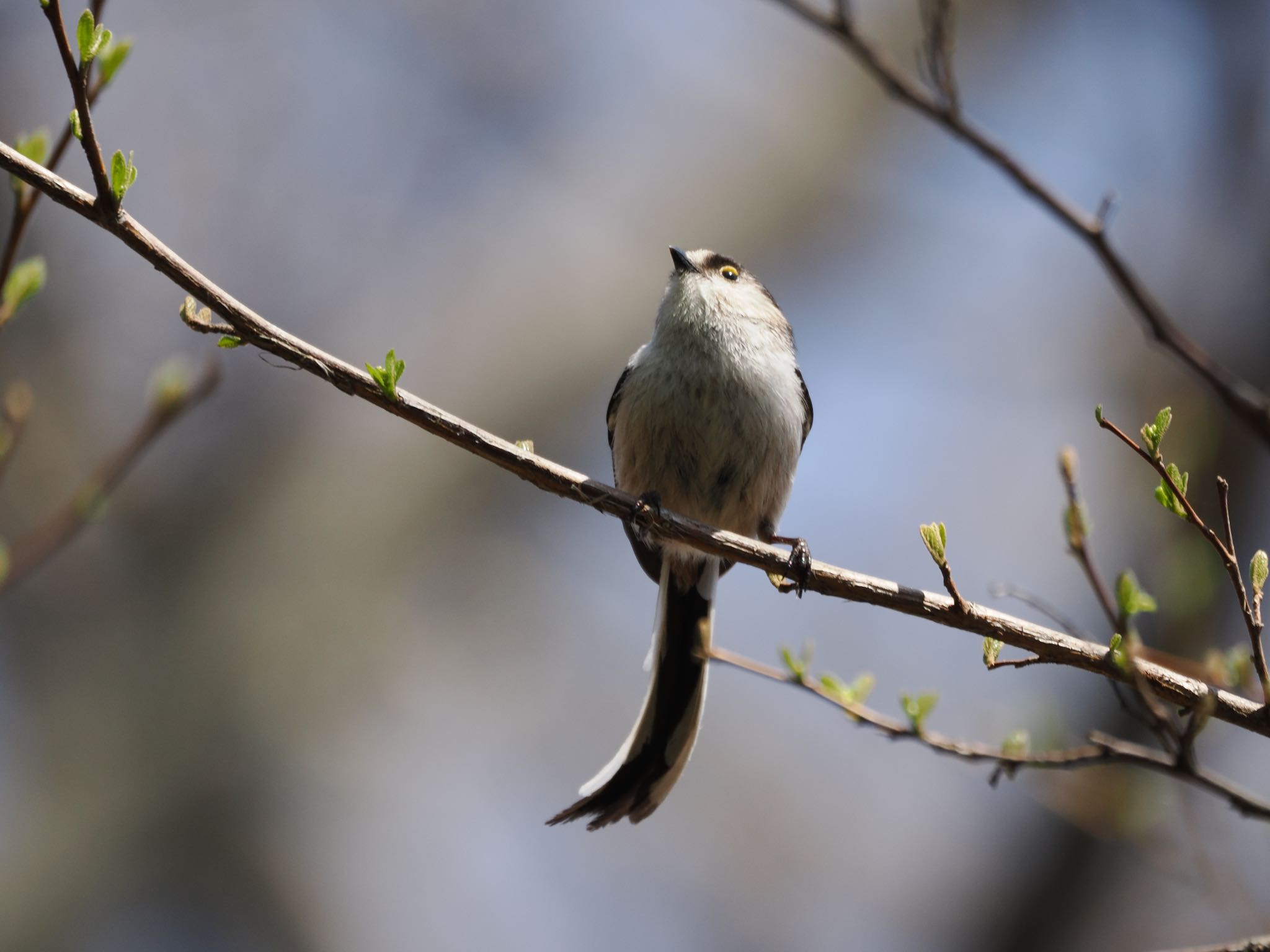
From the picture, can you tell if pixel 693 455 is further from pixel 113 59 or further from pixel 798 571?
pixel 113 59

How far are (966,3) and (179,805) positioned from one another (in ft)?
26.8

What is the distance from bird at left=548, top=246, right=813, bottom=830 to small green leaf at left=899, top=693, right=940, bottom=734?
1068 mm

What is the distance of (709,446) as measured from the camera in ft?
11.5

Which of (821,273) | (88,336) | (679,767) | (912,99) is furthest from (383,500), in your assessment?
(912,99)

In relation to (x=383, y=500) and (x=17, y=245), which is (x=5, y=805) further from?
(x=17, y=245)

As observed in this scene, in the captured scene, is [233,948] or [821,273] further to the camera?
[821,273]

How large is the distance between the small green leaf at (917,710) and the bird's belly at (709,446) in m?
1.43

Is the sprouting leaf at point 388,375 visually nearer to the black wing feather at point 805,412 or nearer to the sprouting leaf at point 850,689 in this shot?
the sprouting leaf at point 850,689

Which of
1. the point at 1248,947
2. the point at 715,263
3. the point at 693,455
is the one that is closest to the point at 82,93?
the point at 693,455

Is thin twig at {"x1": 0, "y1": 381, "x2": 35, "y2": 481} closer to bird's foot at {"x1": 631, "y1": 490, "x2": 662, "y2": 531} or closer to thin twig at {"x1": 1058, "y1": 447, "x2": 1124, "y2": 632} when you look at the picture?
bird's foot at {"x1": 631, "y1": 490, "x2": 662, "y2": 531}

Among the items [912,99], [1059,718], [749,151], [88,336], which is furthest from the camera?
[749,151]

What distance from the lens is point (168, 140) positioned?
7.26 metres

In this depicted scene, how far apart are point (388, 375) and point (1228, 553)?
1.54 m

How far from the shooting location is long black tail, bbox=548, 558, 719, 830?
3.04 m
